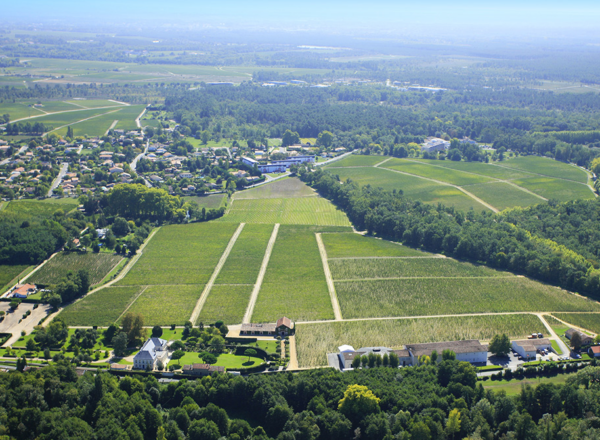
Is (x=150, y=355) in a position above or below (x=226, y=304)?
above

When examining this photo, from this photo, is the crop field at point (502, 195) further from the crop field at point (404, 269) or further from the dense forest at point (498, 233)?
the crop field at point (404, 269)

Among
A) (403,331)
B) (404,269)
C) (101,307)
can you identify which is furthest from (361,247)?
(101,307)

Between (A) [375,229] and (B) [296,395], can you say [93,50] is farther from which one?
(B) [296,395]

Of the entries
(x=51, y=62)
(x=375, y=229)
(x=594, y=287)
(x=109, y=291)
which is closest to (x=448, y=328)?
(x=594, y=287)

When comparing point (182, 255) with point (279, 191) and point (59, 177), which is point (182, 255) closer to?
point (279, 191)

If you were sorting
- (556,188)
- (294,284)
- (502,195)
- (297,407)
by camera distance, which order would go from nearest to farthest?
(297,407), (294,284), (502,195), (556,188)

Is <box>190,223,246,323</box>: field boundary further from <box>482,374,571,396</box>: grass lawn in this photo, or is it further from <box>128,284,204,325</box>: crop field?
<box>482,374,571,396</box>: grass lawn
